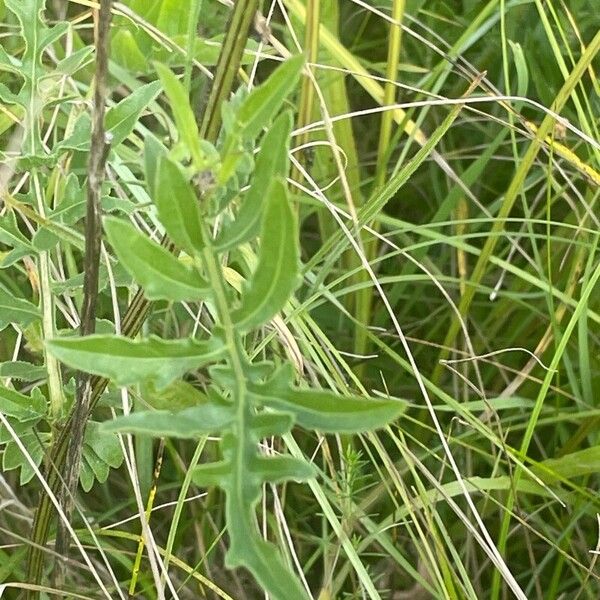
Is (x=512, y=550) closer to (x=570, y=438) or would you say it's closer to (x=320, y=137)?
(x=570, y=438)

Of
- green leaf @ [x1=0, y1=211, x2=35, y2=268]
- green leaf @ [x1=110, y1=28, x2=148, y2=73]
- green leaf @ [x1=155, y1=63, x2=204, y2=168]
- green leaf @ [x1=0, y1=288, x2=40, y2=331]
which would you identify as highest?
green leaf @ [x1=155, y1=63, x2=204, y2=168]

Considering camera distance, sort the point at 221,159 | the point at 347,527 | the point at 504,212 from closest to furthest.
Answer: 1. the point at 221,159
2. the point at 347,527
3. the point at 504,212

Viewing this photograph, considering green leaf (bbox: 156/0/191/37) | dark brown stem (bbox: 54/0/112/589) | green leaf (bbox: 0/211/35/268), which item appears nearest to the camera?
dark brown stem (bbox: 54/0/112/589)

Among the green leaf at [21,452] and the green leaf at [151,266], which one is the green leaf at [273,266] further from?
the green leaf at [21,452]

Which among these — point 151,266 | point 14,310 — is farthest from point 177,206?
point 14,310

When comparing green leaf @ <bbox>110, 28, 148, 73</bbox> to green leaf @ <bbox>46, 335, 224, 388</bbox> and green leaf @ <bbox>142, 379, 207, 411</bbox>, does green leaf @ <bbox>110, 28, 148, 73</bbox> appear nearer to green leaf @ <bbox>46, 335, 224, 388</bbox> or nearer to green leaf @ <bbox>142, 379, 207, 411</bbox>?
green leaf @ <bbox>142, 379, 207, 411</bbox>

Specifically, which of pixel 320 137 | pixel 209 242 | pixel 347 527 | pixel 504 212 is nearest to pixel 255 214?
pixel 209 242

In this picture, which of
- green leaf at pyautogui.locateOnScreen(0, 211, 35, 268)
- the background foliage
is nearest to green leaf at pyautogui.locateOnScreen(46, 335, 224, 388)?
the background foliage
